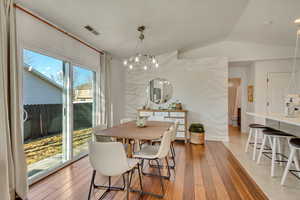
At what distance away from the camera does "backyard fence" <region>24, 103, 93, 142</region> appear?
2.37 metres

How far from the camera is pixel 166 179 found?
97.7 inches

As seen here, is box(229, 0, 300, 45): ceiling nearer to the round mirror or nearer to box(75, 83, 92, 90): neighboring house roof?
the round mirror

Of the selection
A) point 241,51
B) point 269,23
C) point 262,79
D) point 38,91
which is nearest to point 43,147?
point 38,91

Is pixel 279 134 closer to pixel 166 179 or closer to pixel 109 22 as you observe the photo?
pixel 166 179

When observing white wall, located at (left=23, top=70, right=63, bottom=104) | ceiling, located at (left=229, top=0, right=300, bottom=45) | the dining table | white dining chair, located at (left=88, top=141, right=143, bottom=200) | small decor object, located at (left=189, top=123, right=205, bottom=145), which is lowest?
small decor object, located at (left=189, top=123, right=205, bottom=145)

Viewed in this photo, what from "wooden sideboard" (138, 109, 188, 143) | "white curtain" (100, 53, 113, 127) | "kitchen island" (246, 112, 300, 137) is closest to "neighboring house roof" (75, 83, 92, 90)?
"white curtain" (100, 53, 113, 127)

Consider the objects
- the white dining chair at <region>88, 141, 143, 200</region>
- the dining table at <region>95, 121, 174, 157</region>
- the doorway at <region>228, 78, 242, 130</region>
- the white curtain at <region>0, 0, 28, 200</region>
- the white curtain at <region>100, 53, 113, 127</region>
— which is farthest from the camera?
the doorway at <region>228, 78, 242, 130</region>

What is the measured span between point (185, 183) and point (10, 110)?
8.29 ft

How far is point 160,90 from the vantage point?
5.32 metres

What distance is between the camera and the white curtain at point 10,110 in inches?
68.8

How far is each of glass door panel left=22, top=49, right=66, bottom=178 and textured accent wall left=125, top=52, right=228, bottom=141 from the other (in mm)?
2867

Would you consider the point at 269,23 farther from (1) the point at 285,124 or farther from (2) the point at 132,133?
(2) the point at 132,133

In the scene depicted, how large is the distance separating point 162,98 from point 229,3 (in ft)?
10.2

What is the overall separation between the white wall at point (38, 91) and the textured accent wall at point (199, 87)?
9.65 feet
